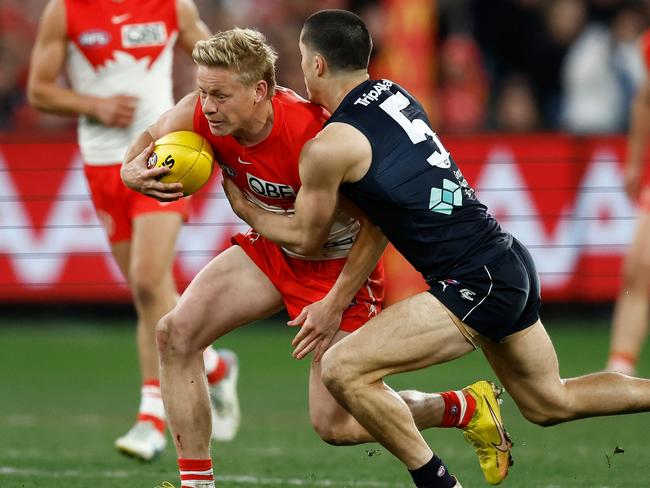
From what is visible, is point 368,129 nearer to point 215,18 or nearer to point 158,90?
point 158,90

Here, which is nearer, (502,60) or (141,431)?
(141,431)

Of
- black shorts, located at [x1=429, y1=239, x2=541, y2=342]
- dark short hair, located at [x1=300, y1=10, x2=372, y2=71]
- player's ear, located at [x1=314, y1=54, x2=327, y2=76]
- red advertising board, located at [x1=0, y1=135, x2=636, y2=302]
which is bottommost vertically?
red advertising board, located at [x1=0, y1=135, x2=636, y2=302]

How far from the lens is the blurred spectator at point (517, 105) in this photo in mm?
14180

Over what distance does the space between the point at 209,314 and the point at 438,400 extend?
1.16 meters

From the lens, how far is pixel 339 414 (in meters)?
6.40

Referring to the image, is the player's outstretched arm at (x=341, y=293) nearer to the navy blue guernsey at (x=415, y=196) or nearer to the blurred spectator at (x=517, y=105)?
the navy blue guernsey at (x=415, y=196)

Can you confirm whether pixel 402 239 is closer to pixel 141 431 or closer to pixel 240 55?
pixel 240 55

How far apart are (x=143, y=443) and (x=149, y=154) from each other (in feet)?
6.65

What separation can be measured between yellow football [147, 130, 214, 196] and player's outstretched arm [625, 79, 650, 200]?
13.7ft

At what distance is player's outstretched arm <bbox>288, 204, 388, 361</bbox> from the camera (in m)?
6.07

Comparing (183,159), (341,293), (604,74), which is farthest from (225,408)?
(604,74)

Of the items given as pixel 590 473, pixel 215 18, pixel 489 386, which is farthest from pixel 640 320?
pixel 215 18

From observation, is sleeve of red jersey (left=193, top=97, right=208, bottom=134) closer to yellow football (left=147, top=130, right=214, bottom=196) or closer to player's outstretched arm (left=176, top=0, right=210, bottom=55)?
yellow football (left=147, top=130, right=214, bottom=196)

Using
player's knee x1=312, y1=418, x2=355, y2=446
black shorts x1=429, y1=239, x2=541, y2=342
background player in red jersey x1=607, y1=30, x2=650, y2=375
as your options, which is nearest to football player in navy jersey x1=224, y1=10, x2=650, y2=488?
black shorts x1=429, y1=239, x2=541, y2=342
